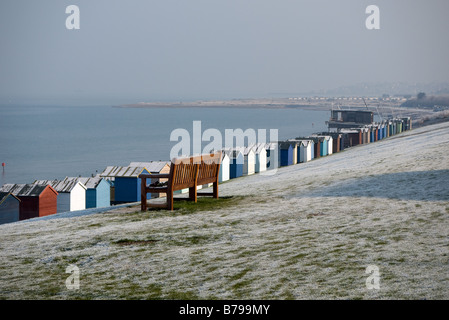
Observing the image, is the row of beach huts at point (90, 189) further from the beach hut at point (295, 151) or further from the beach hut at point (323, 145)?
the beach hut at point (323, 145)

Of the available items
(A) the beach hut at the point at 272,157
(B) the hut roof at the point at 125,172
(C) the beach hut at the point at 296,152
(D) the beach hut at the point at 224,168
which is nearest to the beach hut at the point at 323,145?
(C) the beach hut at the point at 296,152

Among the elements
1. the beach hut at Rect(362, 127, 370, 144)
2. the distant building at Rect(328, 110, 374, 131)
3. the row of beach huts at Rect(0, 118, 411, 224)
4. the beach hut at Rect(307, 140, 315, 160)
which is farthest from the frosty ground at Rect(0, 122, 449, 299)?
the distant building at Rect(328, 110, 374, 131)

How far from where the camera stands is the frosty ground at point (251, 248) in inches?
348

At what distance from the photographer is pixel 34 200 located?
33.8m

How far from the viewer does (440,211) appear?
12945mm

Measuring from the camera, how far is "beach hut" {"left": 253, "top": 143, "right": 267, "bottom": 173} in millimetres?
50066

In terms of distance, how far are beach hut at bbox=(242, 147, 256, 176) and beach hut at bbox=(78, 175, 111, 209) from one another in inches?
523

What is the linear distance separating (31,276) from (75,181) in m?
27.5

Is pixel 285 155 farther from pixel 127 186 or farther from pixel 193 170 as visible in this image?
pixel 193 170

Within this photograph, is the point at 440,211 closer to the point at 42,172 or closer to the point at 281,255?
the point at 281,255

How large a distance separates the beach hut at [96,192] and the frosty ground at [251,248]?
2028 cm

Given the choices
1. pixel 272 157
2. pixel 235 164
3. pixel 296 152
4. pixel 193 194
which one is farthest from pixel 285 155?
pixel 193 194

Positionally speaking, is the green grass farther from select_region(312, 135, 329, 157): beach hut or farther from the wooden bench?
select_region(312, 135, 329, 157): beach hut

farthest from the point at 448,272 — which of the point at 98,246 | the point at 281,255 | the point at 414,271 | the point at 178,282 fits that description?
the point at 98,246
